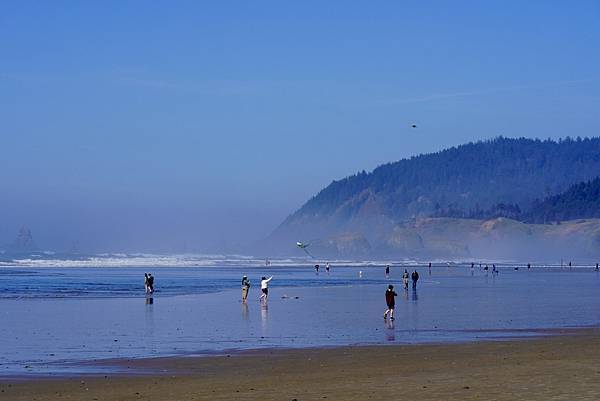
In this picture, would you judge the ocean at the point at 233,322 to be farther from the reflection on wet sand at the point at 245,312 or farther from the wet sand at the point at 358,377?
the wet sand at the point at 358,377

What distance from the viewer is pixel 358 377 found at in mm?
19328

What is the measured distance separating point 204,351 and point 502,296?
29.3 m

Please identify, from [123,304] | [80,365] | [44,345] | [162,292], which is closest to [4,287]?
[162,292]

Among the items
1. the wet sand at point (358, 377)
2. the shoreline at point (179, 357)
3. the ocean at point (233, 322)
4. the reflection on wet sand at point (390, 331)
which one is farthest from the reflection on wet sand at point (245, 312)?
the wet sand at point (358, 377)

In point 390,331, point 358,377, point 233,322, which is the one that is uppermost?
point 233,322

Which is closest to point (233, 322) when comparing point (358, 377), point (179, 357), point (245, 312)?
point (245, 312)

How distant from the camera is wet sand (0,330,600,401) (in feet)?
55.0

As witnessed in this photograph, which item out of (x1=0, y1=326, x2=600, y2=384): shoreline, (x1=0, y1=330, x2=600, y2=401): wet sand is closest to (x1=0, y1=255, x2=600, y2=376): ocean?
(x1=0, y1=326, x2=600, y2=384): shoreline

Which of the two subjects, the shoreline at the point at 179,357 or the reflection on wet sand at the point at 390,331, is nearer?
the shoreline at the point at 179,357

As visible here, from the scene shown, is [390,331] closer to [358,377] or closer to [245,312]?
[245,312]

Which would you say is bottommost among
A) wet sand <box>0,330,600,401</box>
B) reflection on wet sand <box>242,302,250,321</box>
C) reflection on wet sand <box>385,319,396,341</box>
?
wet sand <box>0,330,600,401</box>

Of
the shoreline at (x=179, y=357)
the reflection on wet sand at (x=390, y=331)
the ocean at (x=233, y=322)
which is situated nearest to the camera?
the shoreline at (x=179, y=357)

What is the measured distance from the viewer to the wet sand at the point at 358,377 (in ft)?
55.0

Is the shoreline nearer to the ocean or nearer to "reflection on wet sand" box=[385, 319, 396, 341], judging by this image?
the ocean
